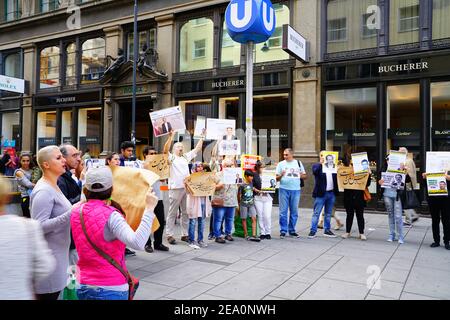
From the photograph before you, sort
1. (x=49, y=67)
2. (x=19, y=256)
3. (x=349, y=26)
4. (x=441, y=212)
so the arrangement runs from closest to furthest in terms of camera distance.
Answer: (x=19, y=256), (x=441, y=212), (x=349, y=26), (x=49, y=67)

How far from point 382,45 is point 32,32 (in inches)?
743

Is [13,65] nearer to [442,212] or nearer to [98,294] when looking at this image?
[442,212]

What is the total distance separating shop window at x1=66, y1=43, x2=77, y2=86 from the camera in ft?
67.8

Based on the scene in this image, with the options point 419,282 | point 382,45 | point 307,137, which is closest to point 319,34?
point 382,45

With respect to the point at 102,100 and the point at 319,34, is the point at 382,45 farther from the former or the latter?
the point at 102,100

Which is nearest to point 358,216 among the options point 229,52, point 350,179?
point 350,179

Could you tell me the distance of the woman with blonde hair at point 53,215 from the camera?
122 inches

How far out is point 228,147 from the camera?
8.79m

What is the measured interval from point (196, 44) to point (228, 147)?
32.2 ft

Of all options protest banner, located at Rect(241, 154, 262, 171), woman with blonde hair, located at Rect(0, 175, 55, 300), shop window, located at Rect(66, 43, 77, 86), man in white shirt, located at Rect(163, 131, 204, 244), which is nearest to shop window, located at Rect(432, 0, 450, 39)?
protest banner, located at Rect(241, 154, 262, 171)

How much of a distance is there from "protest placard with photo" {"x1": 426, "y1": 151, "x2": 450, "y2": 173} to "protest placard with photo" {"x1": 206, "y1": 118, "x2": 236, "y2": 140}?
433 cm

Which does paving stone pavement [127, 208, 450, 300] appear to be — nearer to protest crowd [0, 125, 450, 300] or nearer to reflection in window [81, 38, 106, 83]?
protest crowd [0, 125, 450, 300]

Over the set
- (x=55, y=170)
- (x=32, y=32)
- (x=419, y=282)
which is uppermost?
(x=32, y=32)
